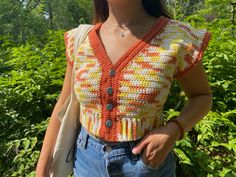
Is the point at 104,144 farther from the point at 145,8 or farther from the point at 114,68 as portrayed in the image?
the point at 145,8

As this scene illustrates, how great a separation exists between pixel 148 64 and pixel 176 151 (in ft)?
4.59

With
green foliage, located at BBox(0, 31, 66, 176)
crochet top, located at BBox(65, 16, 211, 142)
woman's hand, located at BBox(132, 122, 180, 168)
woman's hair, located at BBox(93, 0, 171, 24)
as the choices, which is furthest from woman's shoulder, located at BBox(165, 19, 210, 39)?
green foliage, located at BBox(0, 31, 66, 176)

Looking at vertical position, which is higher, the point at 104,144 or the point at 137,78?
the point at 137,78

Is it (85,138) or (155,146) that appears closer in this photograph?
(155,146)

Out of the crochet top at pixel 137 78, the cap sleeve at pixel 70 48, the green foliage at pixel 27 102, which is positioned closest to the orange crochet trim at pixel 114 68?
the crochet top at pixel 137 78

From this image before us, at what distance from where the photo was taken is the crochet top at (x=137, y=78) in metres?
1.35

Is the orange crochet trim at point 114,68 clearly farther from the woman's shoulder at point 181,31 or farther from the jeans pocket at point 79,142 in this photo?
the jeans pocket at point 79,142

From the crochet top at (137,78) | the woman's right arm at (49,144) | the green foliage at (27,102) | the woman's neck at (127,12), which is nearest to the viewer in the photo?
the crochet top at (137,78)

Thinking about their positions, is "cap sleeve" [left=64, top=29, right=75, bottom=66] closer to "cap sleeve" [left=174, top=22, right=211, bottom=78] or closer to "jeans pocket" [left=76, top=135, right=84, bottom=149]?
"jeans pocket" [left=76, top=135, right=84, bottom=149]

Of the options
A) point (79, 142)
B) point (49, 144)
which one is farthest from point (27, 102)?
point (79, 142)

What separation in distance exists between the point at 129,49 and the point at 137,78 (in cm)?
11

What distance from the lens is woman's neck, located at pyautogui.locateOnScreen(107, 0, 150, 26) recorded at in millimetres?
1452

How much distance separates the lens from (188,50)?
138cm

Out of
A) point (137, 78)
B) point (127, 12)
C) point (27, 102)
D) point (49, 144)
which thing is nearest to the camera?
point (137, 78)
